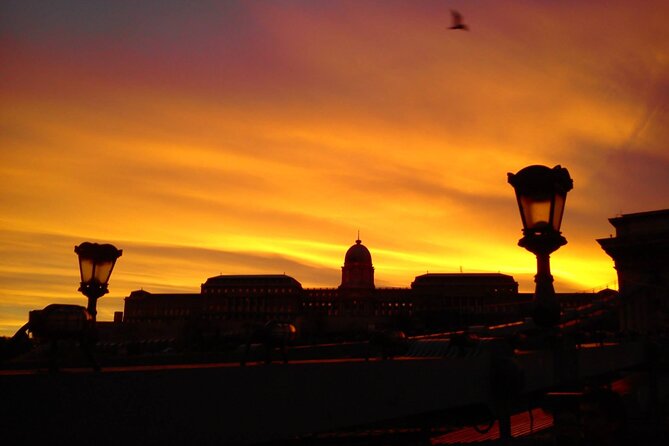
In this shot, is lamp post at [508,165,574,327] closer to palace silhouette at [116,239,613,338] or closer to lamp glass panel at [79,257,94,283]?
lamp glass panel at [79,257,94,283]

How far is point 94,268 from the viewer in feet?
48.9

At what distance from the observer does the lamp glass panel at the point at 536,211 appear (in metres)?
8.87

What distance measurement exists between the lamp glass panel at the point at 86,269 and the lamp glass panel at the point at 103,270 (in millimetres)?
125

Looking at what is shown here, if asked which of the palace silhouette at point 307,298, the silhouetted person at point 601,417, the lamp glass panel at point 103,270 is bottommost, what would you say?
the silhouetted person at point 601,417

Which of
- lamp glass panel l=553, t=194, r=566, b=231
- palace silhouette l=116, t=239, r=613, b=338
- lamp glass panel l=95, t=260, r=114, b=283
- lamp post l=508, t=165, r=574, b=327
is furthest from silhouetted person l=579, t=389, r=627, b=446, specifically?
palace silhouette l=116, t=239, r=613, b=338

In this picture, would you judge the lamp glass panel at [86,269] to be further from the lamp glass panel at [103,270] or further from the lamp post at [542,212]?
the lamp post at [542,212]

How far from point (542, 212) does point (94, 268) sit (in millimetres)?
10071

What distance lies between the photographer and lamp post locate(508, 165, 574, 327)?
877 centimetres

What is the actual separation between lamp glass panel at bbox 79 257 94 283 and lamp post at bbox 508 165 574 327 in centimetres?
981

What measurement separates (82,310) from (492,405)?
21.3 ft

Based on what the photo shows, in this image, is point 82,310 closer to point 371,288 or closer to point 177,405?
point 177,405

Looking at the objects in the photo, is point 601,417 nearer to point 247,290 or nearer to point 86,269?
point 86,269

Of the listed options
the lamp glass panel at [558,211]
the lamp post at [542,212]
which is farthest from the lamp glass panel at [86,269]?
the lamp glass panel at [558,211]

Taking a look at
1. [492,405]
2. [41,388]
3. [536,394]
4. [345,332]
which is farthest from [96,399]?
[345,332]
